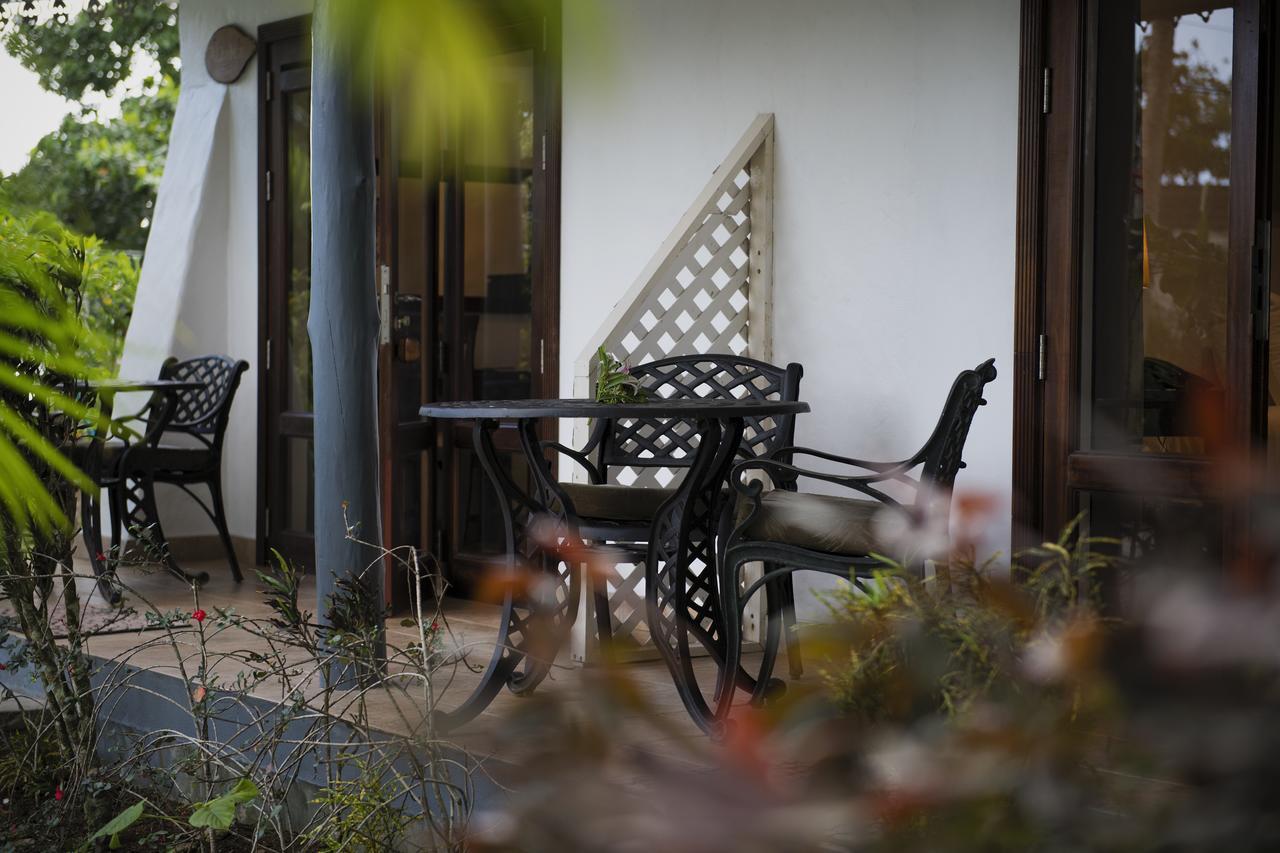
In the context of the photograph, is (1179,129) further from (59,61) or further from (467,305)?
(59,61)

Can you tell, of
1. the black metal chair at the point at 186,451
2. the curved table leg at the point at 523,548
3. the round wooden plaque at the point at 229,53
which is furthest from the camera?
the round wooden plaque at the point at 229,53

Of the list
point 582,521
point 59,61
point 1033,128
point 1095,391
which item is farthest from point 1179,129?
point 59,61

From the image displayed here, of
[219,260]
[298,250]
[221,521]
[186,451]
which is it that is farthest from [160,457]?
[219,260]

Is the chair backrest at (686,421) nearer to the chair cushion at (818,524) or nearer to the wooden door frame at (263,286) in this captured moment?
the chair cushion at (818,524)

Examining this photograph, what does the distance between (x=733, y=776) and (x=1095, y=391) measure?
11.0 feet

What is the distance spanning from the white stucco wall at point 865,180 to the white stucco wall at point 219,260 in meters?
2.29

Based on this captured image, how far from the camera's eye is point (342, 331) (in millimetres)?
3711

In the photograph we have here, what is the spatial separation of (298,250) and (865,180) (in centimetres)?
294

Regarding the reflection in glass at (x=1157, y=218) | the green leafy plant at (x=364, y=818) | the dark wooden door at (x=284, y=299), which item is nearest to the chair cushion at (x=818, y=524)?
the reflection in glass at (x=1157, y=218)

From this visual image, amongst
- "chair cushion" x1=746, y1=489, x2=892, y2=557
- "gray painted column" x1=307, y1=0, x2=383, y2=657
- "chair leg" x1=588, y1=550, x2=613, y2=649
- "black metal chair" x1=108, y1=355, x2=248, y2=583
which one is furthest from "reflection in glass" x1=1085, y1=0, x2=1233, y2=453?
"black metal chair" x1=108, y1=355, x2=248, y2=583

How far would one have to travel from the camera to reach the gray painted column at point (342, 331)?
12.0 feet

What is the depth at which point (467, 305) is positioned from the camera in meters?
5.45

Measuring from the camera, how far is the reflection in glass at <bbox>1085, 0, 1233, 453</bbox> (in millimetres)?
3416

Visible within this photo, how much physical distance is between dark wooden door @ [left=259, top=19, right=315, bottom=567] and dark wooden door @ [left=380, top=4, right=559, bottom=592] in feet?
2.93
